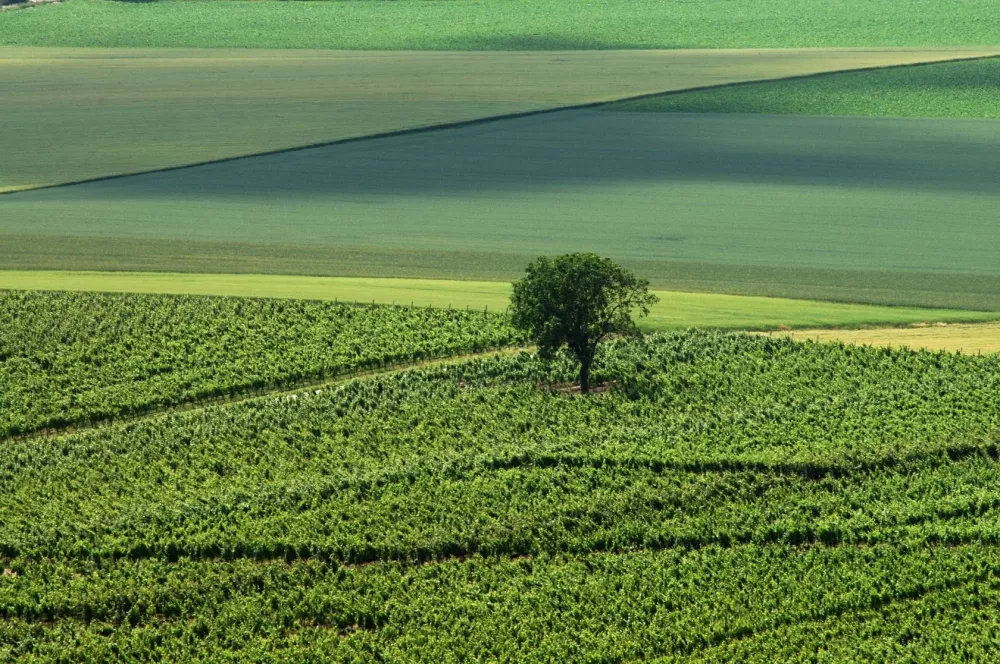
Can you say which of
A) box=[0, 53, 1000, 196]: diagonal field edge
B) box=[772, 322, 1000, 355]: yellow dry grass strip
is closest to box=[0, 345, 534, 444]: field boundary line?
box=[772, 322, 1000, 355]: yellow dry grass strip

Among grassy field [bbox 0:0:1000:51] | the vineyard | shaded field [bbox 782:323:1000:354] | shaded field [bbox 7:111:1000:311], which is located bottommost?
the vineyard

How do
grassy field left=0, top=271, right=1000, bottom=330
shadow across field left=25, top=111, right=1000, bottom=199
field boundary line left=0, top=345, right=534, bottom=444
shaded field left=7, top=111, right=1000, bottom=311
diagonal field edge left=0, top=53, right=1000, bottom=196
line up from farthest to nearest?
Answer: 1. diagonal field edge left=0, top=53, right=1000, bottom=196
2. shadow across field left=25, top=111, right=1000, bottom=199
3. shaded field left=7, top=111, right=1000, bottom=311
4. grassy field left=0, top=271, right=1000, bottom=330
5. field boundary line left=0, top=345, right=534, bottom=444

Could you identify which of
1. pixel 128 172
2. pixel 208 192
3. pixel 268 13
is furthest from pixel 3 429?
pixel 268 13

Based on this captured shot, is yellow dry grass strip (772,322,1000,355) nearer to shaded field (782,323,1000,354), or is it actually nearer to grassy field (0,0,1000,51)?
shaded field (782,323,1000,354)

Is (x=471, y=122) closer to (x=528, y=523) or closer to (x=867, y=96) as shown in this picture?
(x=867, y=96)

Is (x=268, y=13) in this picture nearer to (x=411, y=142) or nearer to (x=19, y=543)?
(x=411, y=142)

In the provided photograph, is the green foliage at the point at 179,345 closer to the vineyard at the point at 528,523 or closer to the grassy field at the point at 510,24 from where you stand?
the vineyard at the point at 528,523

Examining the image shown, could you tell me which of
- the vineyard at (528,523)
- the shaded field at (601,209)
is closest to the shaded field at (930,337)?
the vineyard at (528,523)

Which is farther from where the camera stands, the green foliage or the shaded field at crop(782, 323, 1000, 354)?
the shaded field at crop(782, 323, 1000, 354)
